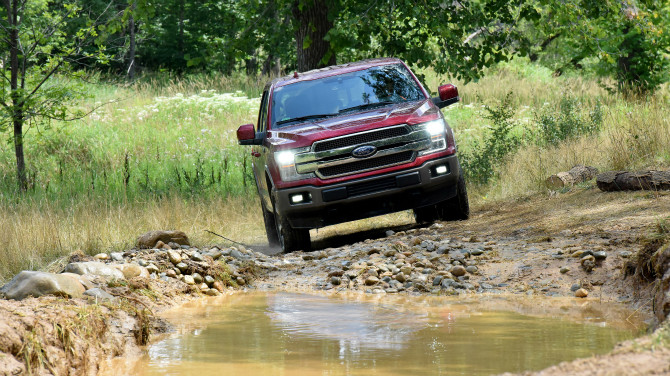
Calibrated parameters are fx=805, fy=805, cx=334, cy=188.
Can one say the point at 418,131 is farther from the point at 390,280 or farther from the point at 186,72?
the point at 186,72

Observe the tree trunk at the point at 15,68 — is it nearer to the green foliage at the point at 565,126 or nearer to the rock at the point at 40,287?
the rock at the point at 40,287

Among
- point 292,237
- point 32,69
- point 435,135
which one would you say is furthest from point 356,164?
point 32,69

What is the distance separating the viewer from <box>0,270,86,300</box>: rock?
5.77 m

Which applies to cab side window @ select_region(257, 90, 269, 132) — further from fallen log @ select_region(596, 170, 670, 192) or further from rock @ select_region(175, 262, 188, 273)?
fallen log @ select_region(596, 170, 670, 192)

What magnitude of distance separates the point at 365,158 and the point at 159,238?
2.43 metres

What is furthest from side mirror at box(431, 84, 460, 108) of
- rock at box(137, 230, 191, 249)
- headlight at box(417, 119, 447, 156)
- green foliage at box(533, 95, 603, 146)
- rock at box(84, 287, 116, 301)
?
rock at box(84, 287, 116, 301)

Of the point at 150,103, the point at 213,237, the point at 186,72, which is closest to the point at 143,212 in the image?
the point at 213,237

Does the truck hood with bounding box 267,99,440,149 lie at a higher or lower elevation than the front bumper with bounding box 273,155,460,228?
higher

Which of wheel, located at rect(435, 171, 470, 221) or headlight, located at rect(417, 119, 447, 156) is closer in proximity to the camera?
headlight, located at rect(417, 119, 447, 156)

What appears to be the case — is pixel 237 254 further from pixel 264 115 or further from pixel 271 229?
pixel 264 115

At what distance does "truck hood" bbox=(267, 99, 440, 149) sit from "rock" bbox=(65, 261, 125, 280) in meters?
2.58

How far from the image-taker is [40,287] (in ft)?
19.0

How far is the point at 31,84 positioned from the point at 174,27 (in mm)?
19720

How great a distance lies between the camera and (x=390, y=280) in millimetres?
7027
